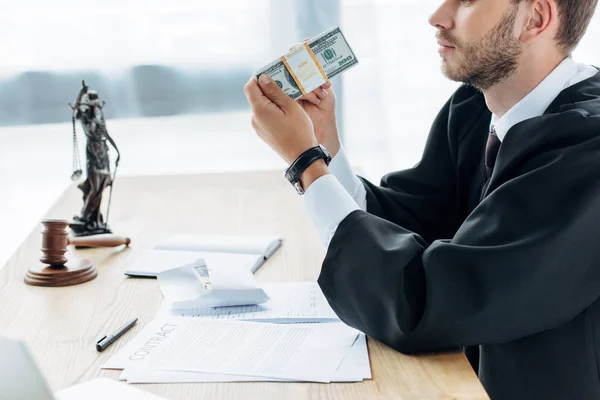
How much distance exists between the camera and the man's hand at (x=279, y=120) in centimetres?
123

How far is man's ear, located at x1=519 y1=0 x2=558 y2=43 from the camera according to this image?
1.18 m

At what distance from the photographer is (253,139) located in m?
2.67

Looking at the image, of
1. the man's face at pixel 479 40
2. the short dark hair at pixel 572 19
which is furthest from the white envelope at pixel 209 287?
the short dark hair at pixel 572 19

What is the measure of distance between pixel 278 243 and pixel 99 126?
0.41 meters

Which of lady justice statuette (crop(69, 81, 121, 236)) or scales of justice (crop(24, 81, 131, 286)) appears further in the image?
lady justice statuette (crop(69, 81, 121, 236))

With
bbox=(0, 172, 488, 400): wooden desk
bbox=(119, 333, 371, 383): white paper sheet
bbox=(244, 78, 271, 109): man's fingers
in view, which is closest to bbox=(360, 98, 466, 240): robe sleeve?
bbox=(0, 172, 488, 400): wooden desk

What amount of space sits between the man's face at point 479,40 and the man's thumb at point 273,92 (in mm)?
255

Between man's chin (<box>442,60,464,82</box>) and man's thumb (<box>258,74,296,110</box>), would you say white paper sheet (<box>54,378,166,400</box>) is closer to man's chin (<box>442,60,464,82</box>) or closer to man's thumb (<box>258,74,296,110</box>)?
man's thumb (<box>258,74,296,110</box>)

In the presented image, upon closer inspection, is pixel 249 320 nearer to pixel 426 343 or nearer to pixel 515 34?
pixel 426 343

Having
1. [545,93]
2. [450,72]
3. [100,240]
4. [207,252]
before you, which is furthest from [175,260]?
[545,93]

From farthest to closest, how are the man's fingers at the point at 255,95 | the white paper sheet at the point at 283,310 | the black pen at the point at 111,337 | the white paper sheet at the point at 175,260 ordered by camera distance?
1. the white paper sheet at the point at 175,260
2. the man's fingers at the point at 255,95
3. the white paper sheet at the point at 283,310
4. the black pen at the point at 111,337

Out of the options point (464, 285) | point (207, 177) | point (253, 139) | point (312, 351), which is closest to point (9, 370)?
point (312, 351)

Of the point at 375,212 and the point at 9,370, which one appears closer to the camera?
the point at 9,370

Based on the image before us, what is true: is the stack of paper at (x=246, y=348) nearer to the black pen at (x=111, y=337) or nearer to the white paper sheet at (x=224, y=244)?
the black pen at (x=111, y=337)
